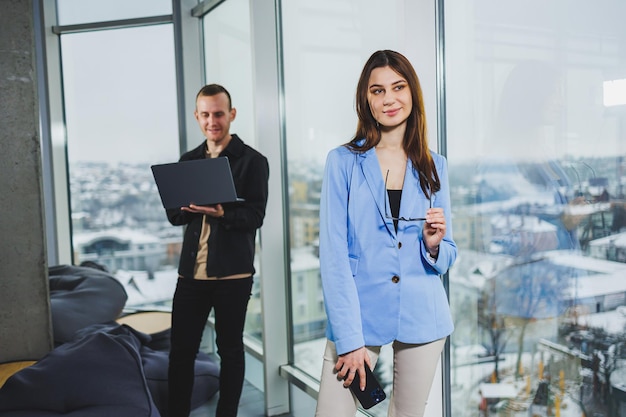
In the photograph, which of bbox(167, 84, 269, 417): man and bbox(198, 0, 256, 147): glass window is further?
bbox(198, 0, 256, 147): glass window

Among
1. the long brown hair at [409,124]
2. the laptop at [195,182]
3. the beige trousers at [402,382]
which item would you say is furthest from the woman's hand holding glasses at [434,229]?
the laptop at [195,182]

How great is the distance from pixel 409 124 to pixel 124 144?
11.4ft

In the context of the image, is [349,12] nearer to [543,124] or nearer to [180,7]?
[543,124]

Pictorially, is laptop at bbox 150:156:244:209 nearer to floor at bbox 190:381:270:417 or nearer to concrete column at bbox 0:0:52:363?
concrete column at bbox 0:0:52:363

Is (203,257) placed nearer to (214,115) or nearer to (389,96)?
→ (214,115)

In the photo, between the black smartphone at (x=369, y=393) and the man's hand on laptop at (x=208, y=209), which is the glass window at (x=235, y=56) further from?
the black smartphone at (x=369, y=393)

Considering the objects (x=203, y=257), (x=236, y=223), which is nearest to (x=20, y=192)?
(x=203, y=257)

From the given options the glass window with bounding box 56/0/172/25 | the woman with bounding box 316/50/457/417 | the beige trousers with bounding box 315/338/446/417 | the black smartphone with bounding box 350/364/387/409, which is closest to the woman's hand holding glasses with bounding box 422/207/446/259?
the woman with bounding box 316/50/457/417

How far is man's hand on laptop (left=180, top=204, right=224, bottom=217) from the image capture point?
2.44 m

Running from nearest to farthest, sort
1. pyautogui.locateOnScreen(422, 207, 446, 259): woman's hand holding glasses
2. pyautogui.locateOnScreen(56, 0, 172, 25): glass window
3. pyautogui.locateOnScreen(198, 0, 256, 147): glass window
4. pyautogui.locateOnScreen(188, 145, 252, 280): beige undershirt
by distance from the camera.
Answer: pyautogui.locateOnScreen(422, 207, 446, 259): woman's hand holding glasses < pyautogui.locateOnScreen(188, 145, 252, 280): beige undershirt < pyautogui.locateOnScreen(198, 0, 256, 147): glass window < pyautogui.locateOnScreen(56, 0, 172, 25): glass window

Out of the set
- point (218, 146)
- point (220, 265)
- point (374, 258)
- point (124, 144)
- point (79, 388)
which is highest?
point (124, 144)

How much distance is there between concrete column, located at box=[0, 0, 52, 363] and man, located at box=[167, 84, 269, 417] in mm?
725

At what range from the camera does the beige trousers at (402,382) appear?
5.42ft

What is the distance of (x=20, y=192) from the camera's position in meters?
2.74
